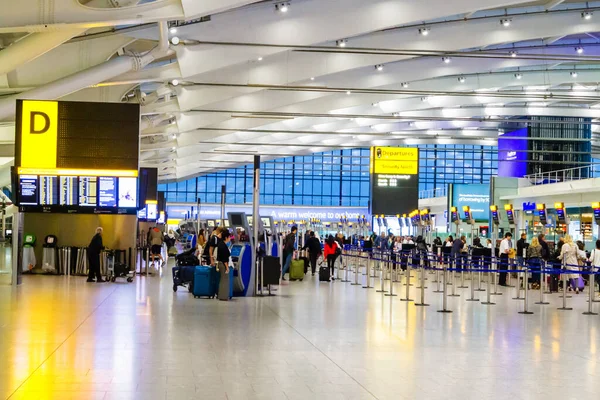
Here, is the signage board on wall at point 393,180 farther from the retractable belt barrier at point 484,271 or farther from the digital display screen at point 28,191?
the digital display screen at point 28,191

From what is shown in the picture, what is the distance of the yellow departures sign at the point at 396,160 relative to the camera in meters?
32.6

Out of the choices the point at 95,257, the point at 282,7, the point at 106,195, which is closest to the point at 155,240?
the point at 95,257

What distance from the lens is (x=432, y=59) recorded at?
104 ft

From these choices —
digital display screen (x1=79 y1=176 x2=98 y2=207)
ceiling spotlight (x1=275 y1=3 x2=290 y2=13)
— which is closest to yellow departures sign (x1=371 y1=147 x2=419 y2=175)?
ceiling spotlight (x1=275 y1=3 x2=290 y2=13)

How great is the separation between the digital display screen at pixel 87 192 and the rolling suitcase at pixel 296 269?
630 centimetres

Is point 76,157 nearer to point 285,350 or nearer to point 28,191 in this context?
point 28,191

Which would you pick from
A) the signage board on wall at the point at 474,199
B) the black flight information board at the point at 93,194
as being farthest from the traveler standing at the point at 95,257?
the signage board on wall at the point at 474,199

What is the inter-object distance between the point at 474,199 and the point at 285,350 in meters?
33.9

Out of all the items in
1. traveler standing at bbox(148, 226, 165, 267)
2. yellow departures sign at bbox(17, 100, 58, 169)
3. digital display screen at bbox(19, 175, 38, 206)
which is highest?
yellow departures sign at bbox(17, 100, 58, 169)

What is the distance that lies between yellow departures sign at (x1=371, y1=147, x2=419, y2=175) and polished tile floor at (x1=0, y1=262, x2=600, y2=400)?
16160mm

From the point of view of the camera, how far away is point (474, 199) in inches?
1667

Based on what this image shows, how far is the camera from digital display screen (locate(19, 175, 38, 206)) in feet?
67.5

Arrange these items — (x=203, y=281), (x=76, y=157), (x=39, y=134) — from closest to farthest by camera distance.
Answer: (x=203, y=281), (x=39, y=134), (x=76, y=157)

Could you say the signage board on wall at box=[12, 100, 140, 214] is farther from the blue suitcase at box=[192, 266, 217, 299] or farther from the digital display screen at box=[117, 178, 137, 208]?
the blue suitcase at box=[192, 266, 217, 299]
